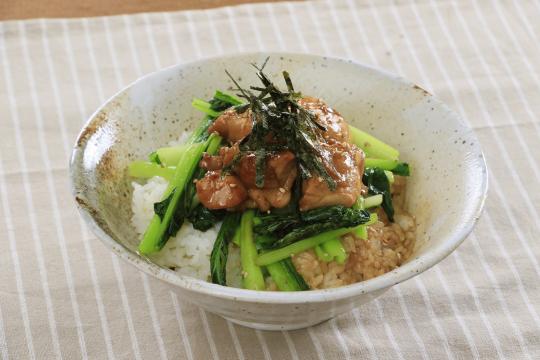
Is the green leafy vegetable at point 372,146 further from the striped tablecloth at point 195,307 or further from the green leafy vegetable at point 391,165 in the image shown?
the striped tablecloth at point 195,307

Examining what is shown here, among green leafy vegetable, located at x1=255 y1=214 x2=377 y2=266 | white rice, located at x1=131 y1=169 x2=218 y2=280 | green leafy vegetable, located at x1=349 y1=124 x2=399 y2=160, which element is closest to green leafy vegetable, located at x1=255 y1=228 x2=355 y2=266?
green leafy vegetable, located at x1=255 y1=214 x2=377 y2=266

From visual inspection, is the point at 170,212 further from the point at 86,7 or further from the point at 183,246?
the point at 86,7

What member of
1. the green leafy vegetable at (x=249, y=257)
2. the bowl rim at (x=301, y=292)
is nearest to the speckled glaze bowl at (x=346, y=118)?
the bowl rim at (x=301, y=292)

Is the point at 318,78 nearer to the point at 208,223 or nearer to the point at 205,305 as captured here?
the point at 208,223

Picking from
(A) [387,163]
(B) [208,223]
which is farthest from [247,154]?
(A) [387,163]

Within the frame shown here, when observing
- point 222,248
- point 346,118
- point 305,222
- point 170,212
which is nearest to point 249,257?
point 222,248

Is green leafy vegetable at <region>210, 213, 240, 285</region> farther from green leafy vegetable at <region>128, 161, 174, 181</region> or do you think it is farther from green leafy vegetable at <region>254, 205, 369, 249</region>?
green leafy vegetable at <region>128, 161, 174, 181</region>
